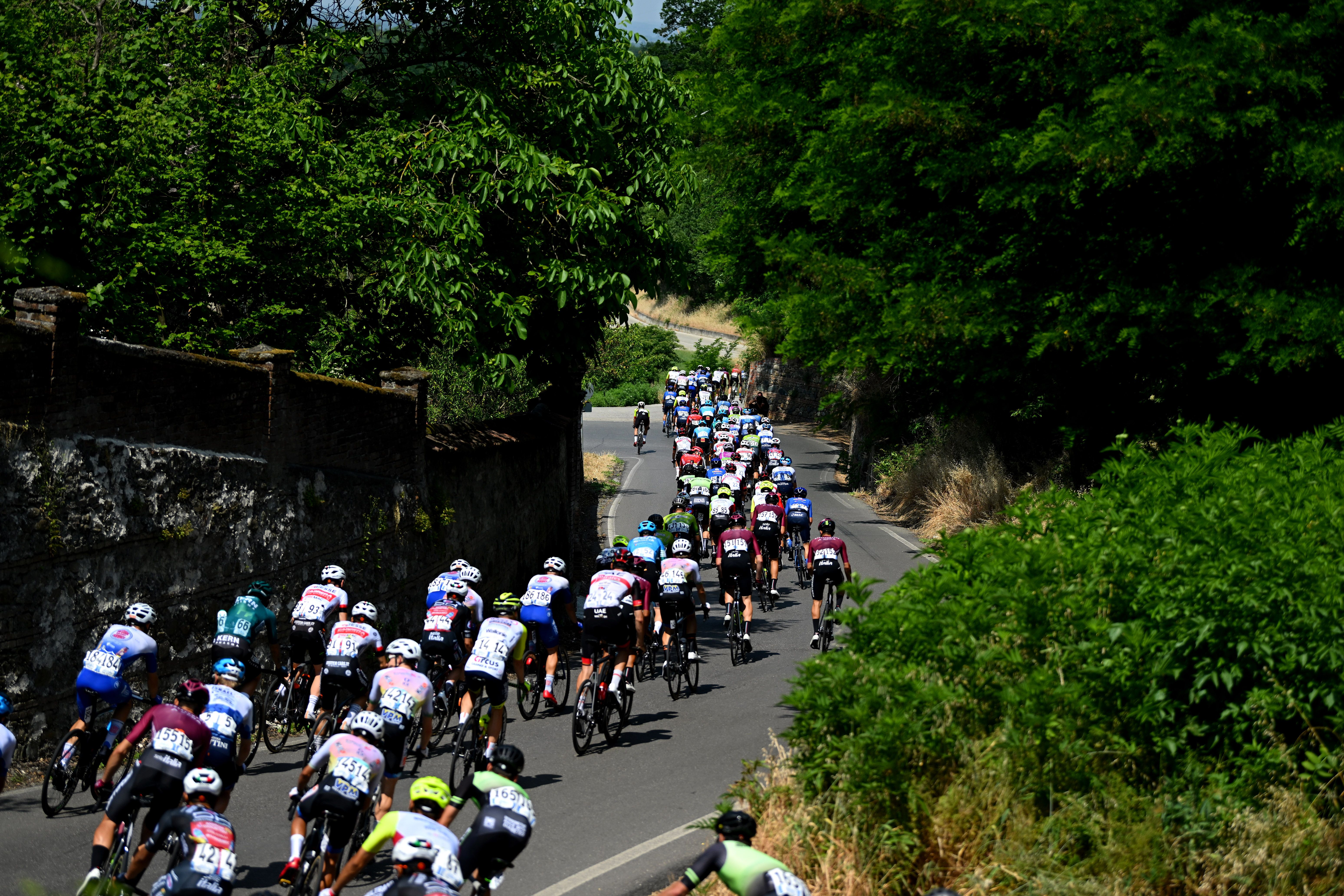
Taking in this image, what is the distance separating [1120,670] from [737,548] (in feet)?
32.0

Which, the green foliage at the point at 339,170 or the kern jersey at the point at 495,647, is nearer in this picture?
the kern jersey at the point at 495,647

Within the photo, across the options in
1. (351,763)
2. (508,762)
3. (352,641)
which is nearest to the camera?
(508,762)

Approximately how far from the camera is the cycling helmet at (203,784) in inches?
268

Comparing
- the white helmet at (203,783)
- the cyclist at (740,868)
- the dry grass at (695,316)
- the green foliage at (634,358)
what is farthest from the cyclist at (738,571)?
the dry grass at (695,316)

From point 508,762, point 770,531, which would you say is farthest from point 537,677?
point 508,762

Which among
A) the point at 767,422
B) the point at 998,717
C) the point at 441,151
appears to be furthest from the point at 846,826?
the point at 767,422

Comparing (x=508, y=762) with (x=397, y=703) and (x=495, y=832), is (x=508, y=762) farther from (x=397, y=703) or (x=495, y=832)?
(x=397, y=703)

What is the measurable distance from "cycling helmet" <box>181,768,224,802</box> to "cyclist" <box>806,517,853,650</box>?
1037 centimetres

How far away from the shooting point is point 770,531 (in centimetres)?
2062

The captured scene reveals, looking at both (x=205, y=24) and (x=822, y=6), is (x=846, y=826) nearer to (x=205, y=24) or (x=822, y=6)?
(x=205, y=24)

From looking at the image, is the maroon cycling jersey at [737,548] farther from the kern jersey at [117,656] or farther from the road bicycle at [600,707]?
the kern jersey at [117,656]

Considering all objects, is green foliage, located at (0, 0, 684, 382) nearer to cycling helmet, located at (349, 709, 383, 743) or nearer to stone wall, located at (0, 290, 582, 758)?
stone wall, located at (0, 290, 582, 758)

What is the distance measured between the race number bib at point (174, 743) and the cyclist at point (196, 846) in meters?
0.36

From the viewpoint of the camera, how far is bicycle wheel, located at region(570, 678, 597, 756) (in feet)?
39.5
